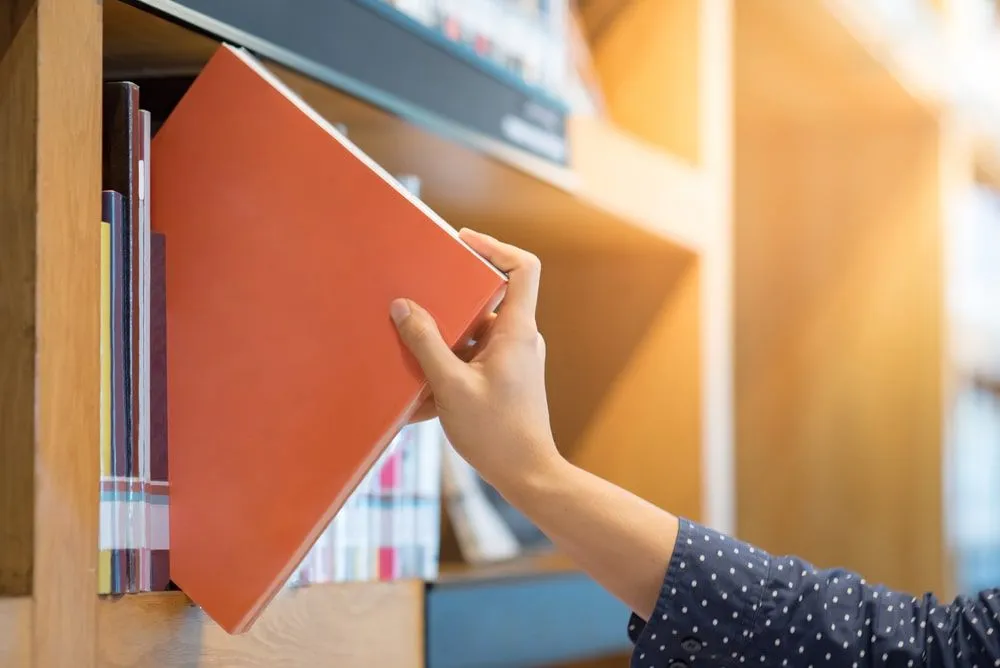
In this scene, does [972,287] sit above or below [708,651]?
above

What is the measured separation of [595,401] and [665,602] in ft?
2.55

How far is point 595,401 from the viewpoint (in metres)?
1.76

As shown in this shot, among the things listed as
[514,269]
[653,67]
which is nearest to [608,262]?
[653,67]

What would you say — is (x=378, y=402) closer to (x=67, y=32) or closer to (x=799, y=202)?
(x=67, y=32)

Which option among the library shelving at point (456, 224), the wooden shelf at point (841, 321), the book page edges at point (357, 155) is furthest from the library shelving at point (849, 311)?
the book page edges at point (357, 155)

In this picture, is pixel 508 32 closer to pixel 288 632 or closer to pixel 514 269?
pixel 514 269

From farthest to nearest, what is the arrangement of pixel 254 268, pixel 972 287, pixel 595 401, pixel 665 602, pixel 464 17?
1. pixel 972 287
2. pixel 595 401
3. pixel 464 17
4. pixel 665 602
5. pixel 254 268

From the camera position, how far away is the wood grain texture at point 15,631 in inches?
26.2

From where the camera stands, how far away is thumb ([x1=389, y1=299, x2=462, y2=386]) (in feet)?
2.67

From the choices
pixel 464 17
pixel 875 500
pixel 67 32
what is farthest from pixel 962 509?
pixel 67 32

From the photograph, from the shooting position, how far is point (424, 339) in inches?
31.9

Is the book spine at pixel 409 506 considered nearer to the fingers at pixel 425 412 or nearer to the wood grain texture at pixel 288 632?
the wood grain texture at pixel 288 632

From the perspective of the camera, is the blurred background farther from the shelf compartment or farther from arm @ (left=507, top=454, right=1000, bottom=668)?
arm @ (left=507, top=454, right=1000, bottom=668)

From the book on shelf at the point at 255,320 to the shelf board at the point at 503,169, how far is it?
63mm
